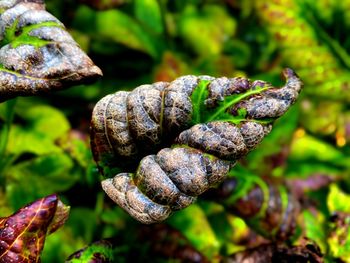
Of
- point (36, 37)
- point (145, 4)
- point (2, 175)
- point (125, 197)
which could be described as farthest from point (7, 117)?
point (145, 4)

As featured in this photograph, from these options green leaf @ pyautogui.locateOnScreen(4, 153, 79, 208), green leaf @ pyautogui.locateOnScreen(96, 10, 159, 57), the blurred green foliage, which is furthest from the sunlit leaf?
green leaf @ pyautogui.locateOnScreen(96, 10, 159, 57)

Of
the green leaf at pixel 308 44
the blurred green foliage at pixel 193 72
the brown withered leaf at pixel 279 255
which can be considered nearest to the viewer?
the brown withered leaf at pixel 279 255

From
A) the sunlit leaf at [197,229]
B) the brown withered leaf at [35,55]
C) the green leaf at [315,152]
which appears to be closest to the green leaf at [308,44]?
the green leaf at [315,152]

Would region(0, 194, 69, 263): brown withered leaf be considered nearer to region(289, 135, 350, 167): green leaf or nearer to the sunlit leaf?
the sunlit leaf

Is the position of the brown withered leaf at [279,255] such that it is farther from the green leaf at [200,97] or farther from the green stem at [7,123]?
the green stem at [7,123]

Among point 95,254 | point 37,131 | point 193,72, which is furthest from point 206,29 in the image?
point 95,254

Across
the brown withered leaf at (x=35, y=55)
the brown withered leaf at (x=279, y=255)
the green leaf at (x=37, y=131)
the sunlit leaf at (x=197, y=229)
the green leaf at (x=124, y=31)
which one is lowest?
the sunlit leaf at (x=197, y=229)

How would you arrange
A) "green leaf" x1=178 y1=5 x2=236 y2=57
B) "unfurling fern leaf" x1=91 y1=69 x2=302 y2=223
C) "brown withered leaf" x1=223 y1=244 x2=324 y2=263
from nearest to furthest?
1. "unfurling fern leaf" x1=91 y1=69 x2=302 y2=223
2. "brown withered leaf" x1=223 y1=244 x2=324 y2=263
3. "green leaf" x1=178 y1=5 x2=236 y2=57
